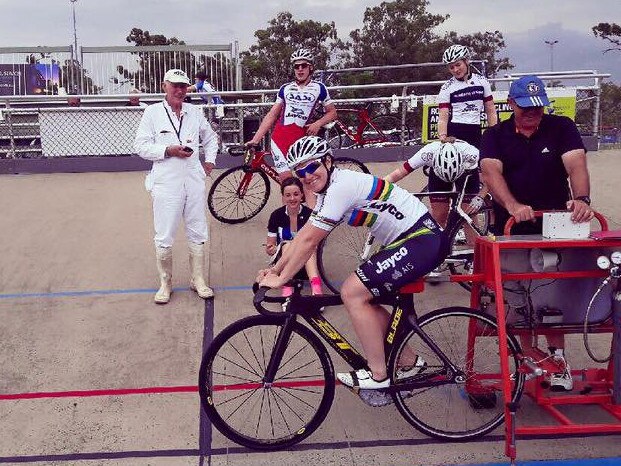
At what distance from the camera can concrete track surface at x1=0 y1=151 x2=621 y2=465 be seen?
13.3 ft

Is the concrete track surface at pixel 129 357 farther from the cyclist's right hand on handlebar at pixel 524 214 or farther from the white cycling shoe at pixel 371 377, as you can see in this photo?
the cyclist's right hand on handlebar at pixel 524 214

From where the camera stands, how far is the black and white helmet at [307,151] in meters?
3.82

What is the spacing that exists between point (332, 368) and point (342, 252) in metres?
3.09

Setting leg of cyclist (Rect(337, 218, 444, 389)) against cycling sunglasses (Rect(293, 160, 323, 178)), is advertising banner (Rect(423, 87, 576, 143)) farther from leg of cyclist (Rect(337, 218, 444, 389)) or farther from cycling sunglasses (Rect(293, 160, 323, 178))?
cycling sunglasses (Rect(293, 160, 323, 178))

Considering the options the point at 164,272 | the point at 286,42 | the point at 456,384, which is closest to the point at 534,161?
the point at 456,384

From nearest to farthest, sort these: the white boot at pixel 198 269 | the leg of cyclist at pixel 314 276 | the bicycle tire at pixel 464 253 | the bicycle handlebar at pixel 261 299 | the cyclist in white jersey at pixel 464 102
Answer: the bicycle handlebar at pixel 261 299
the bicycle tire at pixel 464 253
the leg of cyclist at pixel 314 276
the white boot at pixel 198 269
the cyclist in white jersey at pixel 464 102

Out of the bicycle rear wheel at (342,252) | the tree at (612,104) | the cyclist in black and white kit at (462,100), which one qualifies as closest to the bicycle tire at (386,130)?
the cyclist in black and white kit at (462,100)

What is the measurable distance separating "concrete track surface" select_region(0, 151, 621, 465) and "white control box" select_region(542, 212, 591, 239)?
1.20 meters

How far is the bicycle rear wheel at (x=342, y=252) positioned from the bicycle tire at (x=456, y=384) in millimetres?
2471

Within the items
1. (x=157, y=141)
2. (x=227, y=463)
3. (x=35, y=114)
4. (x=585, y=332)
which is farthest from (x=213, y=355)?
(x=35, y=114)

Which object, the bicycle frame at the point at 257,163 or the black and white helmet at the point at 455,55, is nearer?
the black and white helmet at the point at 455,55

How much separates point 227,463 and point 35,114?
11082mm

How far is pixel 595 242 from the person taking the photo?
12.6 feet

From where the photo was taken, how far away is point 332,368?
159 inches
